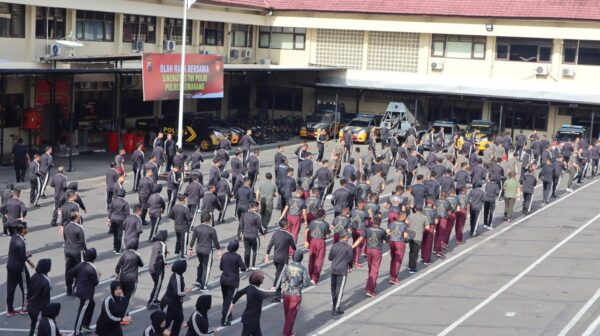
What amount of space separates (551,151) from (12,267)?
21.8m

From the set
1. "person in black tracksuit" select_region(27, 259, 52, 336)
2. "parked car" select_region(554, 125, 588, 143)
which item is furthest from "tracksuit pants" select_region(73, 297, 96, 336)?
"parked car" select_region(554, 125, 588, 143)

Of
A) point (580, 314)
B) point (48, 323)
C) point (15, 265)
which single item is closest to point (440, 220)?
point (580, 314)

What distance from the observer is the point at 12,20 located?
32750 mm

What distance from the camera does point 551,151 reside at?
31750 millimetres

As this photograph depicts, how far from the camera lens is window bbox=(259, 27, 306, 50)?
Result: 1983 inches

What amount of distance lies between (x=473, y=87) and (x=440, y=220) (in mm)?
26104

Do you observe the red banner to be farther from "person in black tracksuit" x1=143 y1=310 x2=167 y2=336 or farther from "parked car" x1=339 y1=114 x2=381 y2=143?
"person in black tracksuit" x1=143 y1=310 x2=167 y2=336

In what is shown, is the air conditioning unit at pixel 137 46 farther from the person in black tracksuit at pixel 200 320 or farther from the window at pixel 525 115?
the person in black tracksuit at pixel 200 320

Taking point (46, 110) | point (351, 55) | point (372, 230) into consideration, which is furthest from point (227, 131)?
point (372, 230)

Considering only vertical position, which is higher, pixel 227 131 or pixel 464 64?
pixel 464 64

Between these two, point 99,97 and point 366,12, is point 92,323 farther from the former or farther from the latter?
point 366,12

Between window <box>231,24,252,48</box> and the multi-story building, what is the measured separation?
0.11 m

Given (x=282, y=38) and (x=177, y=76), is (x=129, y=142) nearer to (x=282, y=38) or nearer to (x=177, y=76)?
(x=177, y=76)

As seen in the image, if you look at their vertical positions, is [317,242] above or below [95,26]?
below
